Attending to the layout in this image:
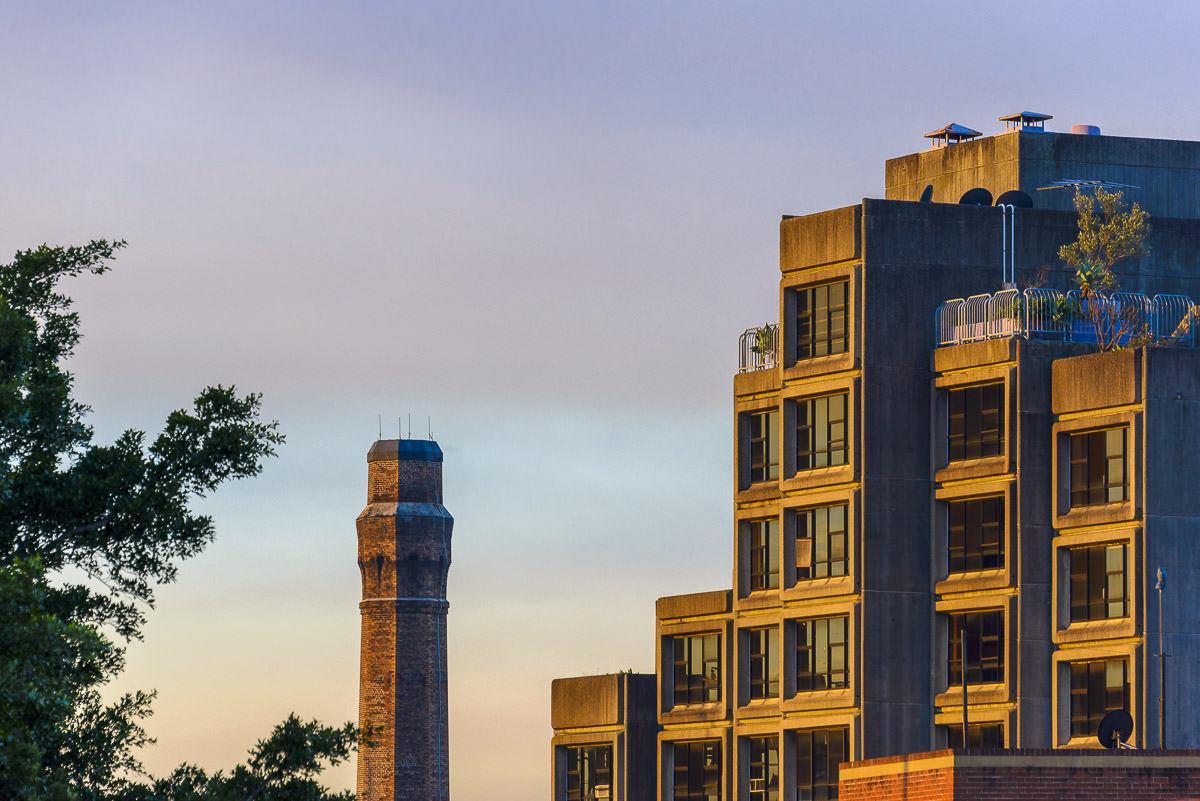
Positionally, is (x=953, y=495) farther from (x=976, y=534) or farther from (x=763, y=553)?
(x=763, y=553)

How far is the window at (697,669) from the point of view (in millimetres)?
91750

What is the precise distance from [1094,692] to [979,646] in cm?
497

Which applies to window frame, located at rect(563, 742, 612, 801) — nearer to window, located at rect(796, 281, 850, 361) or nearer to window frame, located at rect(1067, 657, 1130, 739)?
window, located at rect(796, 281, 850, 361)

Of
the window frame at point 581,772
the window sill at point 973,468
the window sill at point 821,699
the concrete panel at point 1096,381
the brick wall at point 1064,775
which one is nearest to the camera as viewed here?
the brick wall at point 1064,775

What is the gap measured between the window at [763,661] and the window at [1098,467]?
549 inches

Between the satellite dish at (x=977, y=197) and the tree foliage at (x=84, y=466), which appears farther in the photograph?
the satellite dish at (x=977, y=197)

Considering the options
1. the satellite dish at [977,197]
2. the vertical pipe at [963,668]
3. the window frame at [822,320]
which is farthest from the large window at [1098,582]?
the satellite dish at [977,197]

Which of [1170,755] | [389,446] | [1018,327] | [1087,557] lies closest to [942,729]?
[1087,557]

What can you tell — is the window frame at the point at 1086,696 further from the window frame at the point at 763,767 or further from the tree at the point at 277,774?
the tree at the point at 277,774

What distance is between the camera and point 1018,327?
265ft

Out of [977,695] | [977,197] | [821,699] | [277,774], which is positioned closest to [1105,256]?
[977,197]

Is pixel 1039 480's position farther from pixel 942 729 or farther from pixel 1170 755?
pixel 1170 755

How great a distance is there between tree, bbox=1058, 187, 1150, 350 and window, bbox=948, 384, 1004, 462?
4.21 m

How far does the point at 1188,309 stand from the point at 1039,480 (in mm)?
9338
